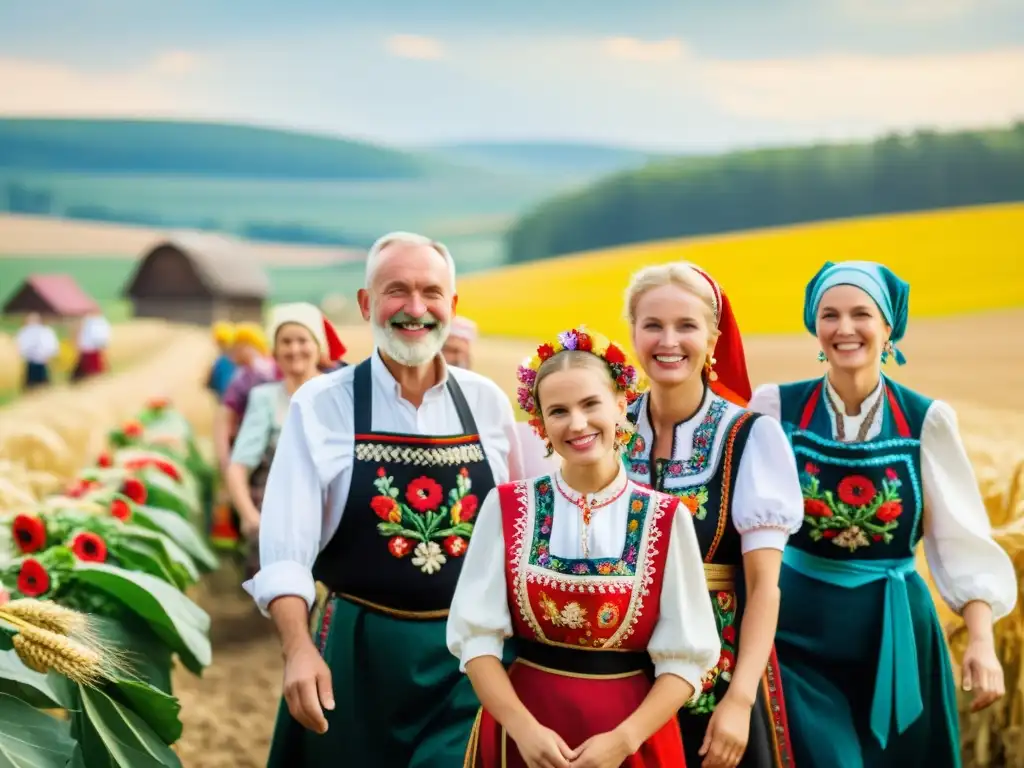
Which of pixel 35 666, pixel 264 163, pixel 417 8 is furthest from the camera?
pixel 264 163

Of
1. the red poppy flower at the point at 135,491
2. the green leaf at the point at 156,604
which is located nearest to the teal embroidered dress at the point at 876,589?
the green leaf at the point at 156,604

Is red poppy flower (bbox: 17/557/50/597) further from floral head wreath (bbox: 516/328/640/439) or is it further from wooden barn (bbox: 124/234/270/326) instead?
wooden barn (bbox: 124/234/270/326)

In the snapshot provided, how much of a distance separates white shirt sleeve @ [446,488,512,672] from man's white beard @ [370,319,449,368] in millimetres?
502

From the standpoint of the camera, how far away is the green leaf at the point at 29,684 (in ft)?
7.20

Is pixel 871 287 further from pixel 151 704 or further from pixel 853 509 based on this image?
pixel 151 704

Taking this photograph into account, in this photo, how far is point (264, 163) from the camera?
49.7ft

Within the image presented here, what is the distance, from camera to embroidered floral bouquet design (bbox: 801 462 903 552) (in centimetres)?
246

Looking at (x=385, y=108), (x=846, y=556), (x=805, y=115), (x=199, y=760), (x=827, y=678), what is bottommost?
(x=199, y=760)

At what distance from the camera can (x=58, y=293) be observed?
1530 cm

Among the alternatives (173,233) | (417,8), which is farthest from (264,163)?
(417,8)

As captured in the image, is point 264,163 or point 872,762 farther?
point 264,163

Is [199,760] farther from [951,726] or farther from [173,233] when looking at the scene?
[173,233]

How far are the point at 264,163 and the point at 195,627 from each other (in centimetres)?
1281

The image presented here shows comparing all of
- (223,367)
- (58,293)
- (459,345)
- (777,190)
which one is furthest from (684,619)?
(58,293)
